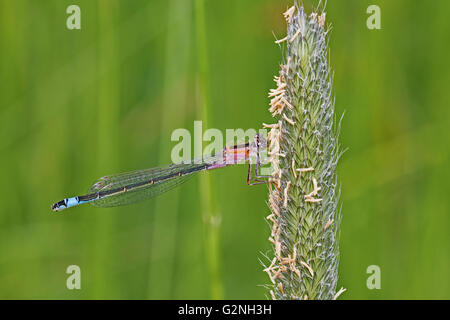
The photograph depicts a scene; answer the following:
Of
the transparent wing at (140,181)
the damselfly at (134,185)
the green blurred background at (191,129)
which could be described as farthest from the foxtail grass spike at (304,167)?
the green blurred background at (191,129)

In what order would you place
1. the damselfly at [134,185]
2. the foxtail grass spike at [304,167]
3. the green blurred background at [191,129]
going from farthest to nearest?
the green blurred background at [191,129]
the damselfly at [134,185]
the foxtail grass spike at [304,167]

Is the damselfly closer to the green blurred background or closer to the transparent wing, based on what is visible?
the transparent wing

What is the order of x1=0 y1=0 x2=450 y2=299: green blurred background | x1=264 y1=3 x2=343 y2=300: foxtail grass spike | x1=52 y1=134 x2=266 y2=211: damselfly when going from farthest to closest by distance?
x1=0 y1=0 x2=450 y2=299: green blurred background < x1=52 y1=134 x2=266 y2=211: damselfly < x1=264 y1=3 x2=343 y2=300: foxtail grass spike

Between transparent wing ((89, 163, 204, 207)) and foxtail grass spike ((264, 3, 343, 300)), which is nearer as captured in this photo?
foxtail grass spike ((264, 3, 343, 300))

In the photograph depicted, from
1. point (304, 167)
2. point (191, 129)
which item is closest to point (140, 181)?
point (191, 129)

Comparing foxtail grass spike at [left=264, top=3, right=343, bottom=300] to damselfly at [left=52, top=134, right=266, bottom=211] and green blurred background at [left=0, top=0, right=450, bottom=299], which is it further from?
green blurred background at [left=0, top=0, right=450, bottom=299]

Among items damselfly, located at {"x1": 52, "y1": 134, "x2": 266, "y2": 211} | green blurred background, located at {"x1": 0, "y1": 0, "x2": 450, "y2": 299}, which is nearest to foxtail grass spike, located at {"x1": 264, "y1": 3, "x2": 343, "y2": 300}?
damselfly, located at {"x1": 52, "y1": 134, "x2": 266, "y2": 211}

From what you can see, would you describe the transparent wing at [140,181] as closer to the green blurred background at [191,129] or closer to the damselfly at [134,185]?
the damselfly at [134,185]

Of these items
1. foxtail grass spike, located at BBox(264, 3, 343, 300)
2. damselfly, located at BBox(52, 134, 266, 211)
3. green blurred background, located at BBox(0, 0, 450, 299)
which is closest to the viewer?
foxtail grass spike, located at BBox(264, 3, 343, 300)
